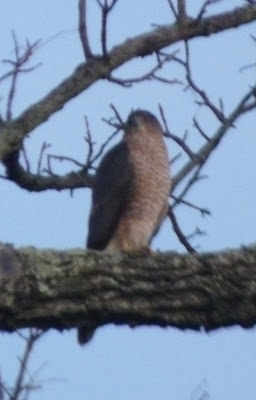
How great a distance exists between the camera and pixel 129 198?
5.66m

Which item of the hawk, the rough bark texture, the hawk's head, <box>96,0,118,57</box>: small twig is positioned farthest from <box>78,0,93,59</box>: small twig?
the hawk's head

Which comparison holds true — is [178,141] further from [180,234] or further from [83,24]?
[83,24]

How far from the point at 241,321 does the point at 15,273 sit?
1.95 ft

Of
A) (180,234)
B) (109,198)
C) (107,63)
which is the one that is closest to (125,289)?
(107,63)

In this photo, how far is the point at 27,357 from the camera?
4289 millimetres

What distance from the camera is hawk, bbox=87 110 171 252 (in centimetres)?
554

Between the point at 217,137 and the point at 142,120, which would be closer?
the point at 217,137

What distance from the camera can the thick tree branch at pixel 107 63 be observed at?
12.1ft

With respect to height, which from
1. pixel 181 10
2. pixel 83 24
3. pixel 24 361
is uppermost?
pixel 181 10

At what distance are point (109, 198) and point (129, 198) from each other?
4.3 inches

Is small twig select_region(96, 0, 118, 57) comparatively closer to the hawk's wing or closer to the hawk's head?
the hawk's wing

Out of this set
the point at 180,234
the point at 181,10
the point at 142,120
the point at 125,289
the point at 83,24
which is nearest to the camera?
the point at 125,289

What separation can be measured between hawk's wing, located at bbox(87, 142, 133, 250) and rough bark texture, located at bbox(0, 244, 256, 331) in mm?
2687

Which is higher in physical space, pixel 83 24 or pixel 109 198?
pixel 83 24
